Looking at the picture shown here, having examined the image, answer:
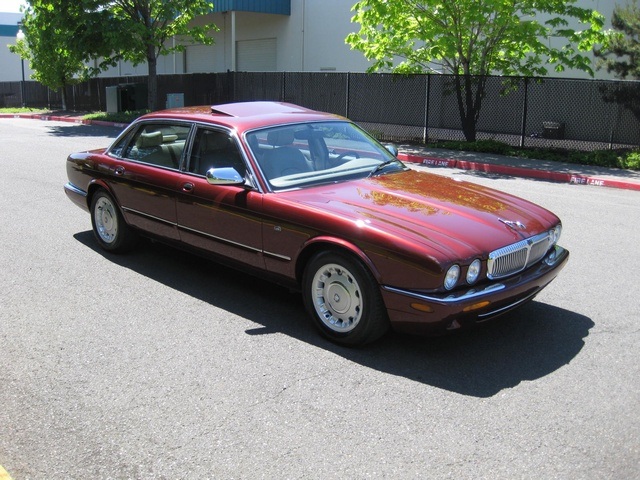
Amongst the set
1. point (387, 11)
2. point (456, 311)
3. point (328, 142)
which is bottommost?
point (456, 311)

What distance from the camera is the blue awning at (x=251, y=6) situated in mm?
27203

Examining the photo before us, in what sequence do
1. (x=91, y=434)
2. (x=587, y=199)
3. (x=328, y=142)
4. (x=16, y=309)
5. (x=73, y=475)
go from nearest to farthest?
(x=73, y=475), (x=91, y=434), (x=16, y=309), (x=328, y=142), (x=587, y=199)

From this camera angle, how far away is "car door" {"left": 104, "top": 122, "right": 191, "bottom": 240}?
619 centimetres

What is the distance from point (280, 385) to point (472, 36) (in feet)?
48.9

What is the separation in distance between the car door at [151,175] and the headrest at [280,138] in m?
0.87

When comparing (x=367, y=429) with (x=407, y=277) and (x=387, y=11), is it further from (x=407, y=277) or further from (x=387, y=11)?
(x=387, y=11)

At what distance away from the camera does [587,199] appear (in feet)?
35.6

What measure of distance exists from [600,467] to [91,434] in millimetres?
2614

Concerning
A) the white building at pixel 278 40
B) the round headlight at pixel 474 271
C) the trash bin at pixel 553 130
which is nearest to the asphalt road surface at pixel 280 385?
the round headlight at pixel 474 271

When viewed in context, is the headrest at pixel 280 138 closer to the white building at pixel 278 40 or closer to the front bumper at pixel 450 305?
the front bumper at pixel 450 305

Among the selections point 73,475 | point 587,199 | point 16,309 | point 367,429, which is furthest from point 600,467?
point 587,199

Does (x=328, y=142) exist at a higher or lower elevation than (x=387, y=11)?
lower

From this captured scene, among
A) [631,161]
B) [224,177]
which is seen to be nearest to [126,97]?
[631,161]

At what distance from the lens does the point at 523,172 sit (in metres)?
14.1
